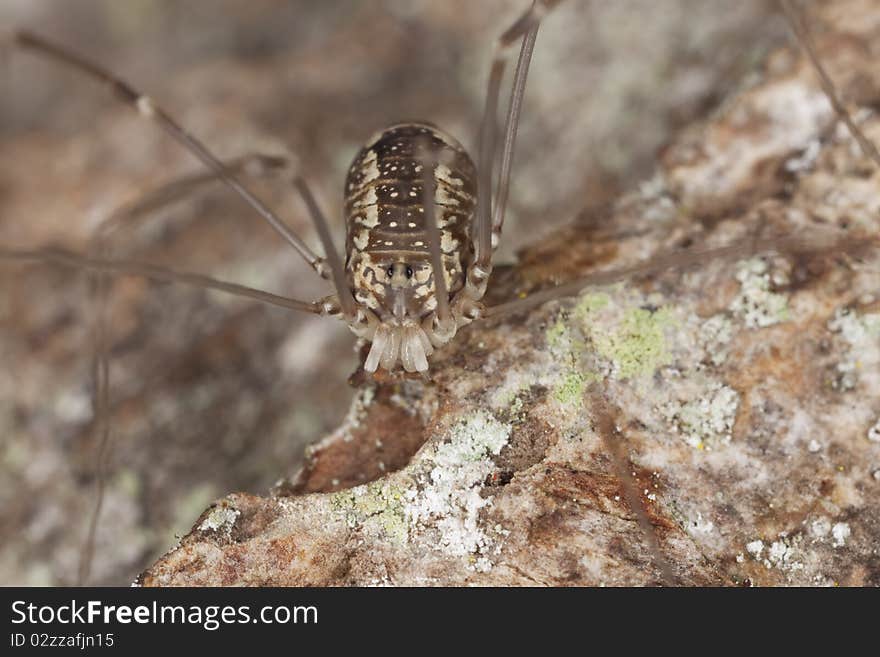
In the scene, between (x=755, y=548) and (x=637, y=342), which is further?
(x=637, y=342)

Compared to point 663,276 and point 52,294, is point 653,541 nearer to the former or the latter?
point 663,276

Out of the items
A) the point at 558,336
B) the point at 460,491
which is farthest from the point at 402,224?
the point at 460,491

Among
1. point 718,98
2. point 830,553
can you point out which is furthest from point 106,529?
point 718,98

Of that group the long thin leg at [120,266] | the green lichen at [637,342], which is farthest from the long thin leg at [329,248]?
the green lichen at [637,342]

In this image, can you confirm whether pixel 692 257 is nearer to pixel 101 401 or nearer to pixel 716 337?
pixel 716 337

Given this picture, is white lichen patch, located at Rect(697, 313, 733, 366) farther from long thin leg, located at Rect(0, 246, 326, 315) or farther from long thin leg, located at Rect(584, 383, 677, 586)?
long thin leg, located at Rect(0, 246, 326, 315)

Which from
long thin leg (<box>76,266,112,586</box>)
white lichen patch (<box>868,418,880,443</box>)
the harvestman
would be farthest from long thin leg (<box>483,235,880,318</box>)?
long thin leg (<box>76,266,112,586</box>)
